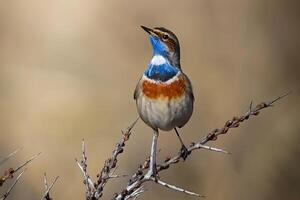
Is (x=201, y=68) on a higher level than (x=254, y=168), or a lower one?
higher

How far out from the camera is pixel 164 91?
4.95 m

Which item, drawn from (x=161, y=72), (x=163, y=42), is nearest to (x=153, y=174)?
(x=161, y=72)

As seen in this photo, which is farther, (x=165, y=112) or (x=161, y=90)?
(x=161, y=90)

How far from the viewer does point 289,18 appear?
970cm

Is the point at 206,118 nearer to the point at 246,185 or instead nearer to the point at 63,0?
the point at 246,185

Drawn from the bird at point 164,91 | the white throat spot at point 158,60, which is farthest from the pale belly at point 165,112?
the white throat spot at point 158,60

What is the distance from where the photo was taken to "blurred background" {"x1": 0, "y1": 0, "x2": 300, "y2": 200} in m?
9.12

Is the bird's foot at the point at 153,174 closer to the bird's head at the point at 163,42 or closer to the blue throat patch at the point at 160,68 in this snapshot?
the blue throat patch at the point at 160,68

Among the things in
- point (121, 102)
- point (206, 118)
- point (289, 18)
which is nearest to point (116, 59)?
point (121, 102)

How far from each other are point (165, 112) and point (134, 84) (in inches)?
187

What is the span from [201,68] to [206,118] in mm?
587

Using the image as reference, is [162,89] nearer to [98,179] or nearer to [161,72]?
[161,72]

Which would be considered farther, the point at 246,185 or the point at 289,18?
the point at 289,18

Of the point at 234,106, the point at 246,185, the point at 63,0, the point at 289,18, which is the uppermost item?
the point at 63,0
